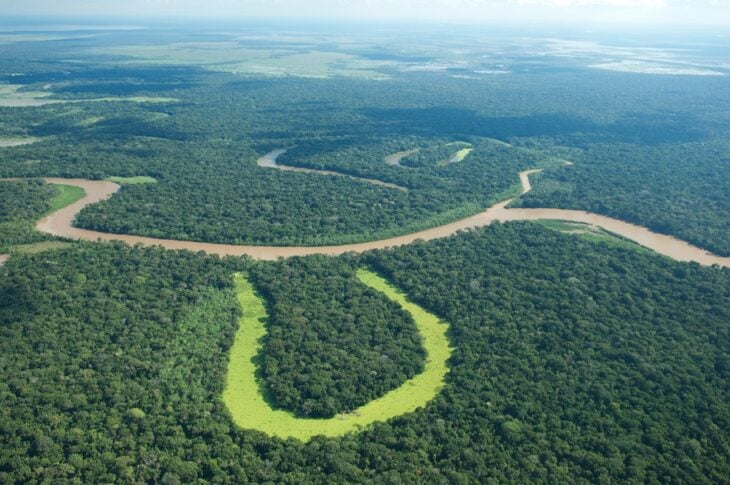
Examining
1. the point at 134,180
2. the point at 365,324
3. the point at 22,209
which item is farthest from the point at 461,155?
the point at 22,209

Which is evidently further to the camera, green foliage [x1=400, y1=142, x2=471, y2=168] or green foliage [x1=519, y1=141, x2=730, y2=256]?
green foliage [x1=400, y1=142, x2=471, y2=168]

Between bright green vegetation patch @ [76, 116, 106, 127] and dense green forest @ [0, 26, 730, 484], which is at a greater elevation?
bright green vegetation patch @ [76, 116, 106, 127]

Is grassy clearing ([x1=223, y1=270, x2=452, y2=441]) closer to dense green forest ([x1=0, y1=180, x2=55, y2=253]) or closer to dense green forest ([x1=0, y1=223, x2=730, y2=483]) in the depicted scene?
dense green forest ([x1=0, y1=223, x2=730, y2=483])

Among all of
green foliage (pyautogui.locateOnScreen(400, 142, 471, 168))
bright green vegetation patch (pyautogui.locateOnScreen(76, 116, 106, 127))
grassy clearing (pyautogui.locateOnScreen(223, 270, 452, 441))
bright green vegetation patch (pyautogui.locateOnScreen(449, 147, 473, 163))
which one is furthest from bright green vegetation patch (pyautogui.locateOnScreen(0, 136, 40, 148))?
grassy clearing (pyautogui.locateOnScreen(223, 270, 452, 441))

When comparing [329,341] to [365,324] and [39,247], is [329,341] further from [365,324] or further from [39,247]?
[39,247]

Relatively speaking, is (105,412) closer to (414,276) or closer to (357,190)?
(414,276)

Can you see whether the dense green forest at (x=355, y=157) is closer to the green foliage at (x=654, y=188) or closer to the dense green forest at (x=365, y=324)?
the green foliage at (x=654, y=188)
